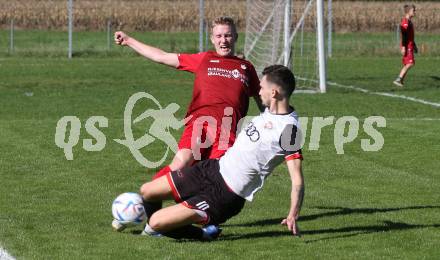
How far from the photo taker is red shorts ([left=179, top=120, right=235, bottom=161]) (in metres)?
10.2

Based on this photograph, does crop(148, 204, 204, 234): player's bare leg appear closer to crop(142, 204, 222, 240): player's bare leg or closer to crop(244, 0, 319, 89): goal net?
crop(142, 204, 222, 240): player's bare leg

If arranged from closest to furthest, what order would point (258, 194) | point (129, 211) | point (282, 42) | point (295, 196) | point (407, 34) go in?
point (295, 196) < point (129, 211) < point (258, 194) < point (407, 34) < point (282, 42)

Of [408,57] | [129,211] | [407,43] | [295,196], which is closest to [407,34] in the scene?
[407,43]

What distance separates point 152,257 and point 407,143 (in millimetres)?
8260

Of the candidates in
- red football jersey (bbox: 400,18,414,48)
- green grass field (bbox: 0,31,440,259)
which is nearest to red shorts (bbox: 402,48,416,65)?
red football jersey (bbox: 400,18,414,48)

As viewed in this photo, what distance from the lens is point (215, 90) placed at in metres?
10.3

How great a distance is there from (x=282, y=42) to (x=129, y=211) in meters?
19.8

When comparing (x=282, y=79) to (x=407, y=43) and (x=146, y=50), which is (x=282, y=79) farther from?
(x=407, y=43)

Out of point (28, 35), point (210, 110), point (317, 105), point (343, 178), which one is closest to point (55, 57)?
point (28, 35)

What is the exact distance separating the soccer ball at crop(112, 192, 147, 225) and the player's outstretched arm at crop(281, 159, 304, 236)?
139 cm

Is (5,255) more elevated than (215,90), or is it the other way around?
(215,90)

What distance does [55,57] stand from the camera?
39.4m

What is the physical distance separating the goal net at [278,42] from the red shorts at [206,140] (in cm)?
1612

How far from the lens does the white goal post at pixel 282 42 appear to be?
26023 millimetres
